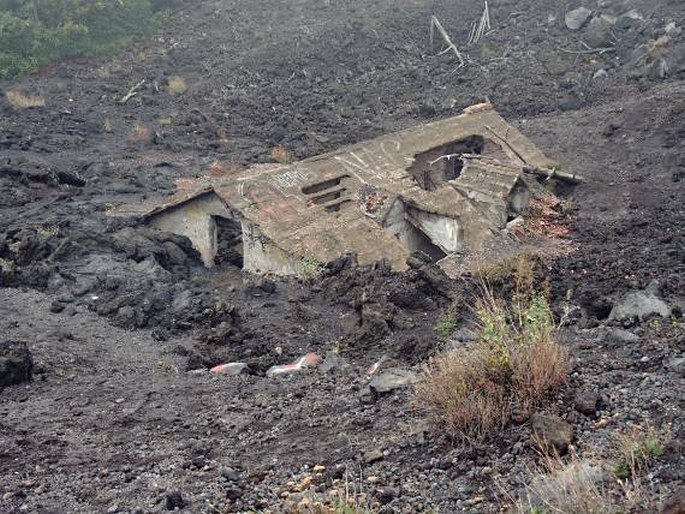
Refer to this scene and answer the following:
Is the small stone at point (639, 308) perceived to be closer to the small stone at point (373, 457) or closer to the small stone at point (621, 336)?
the small stone at point (621, 336)

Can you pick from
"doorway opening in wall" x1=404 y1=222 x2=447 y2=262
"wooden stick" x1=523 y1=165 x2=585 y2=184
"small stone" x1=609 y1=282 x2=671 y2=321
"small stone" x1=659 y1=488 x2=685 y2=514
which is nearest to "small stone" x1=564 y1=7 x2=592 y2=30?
"wooden stick" x1=523 y1=165 x2=585 y2=184

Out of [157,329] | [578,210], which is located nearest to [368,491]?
[157,329]

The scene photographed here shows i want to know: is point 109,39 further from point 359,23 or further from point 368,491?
point 368,491

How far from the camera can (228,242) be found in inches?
563

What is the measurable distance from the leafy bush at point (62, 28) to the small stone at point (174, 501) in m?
19.1

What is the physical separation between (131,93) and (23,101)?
281 cm

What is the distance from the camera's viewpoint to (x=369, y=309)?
10477 millimetres

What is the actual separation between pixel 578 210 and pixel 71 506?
10.5m

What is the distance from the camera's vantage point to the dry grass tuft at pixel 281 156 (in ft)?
58.7

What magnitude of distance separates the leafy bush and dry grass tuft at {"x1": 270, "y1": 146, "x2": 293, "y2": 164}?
863cm

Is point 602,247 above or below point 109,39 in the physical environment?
below

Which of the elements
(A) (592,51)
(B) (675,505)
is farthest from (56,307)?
(A) (592,51)

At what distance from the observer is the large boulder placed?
28.7 feet

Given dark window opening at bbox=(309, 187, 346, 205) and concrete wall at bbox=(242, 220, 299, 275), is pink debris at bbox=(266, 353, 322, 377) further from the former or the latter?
dark window opening at bbox=(309, 187, 346, 205)
